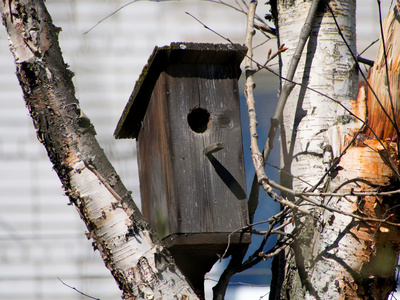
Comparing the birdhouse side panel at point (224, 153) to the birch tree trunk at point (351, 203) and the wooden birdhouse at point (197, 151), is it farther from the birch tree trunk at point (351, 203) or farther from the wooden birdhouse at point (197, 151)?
the birch tree trunk at point (351, 203)

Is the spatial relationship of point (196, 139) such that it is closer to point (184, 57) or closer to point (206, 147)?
point (206, 147)

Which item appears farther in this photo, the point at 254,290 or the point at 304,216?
the point at 254,290

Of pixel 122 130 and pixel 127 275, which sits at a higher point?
pixel 122 130

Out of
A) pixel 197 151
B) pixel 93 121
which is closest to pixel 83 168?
pixel 197 151

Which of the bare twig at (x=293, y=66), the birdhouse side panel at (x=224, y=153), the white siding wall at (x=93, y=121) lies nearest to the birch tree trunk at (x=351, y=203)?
the bare twig at (x=293, y=66)

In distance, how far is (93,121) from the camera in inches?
193

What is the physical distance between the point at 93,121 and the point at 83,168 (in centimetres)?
301

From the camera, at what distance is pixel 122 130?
310 cm

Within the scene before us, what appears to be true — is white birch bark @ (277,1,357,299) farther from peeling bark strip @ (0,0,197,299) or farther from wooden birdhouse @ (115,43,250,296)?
peeling bark strip @ (0,0,197,299)

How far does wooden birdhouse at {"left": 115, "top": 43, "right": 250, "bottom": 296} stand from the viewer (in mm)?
2373

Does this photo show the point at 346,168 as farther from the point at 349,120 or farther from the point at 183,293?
the point at 183,293

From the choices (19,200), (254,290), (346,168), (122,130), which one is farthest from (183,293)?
(19,200)

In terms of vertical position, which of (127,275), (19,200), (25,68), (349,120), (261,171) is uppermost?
(25,68)

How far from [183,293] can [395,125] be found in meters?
0.82
